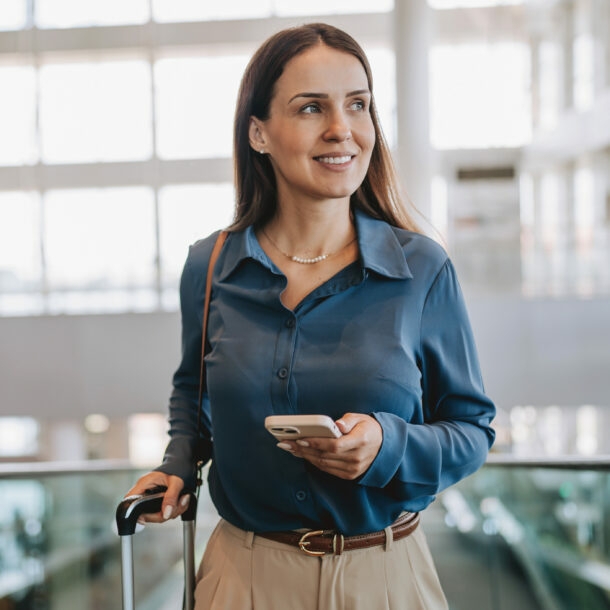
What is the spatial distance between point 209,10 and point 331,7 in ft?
2.94

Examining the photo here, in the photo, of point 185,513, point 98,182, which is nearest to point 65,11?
point 98,182

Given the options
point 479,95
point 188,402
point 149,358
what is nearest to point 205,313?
point 188,402

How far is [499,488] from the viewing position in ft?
11.9

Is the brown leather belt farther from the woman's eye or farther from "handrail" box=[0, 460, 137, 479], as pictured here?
"handrail" box=[0, 460, 137, 479]

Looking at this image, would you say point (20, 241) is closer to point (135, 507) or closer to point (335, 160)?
point (135, 507)

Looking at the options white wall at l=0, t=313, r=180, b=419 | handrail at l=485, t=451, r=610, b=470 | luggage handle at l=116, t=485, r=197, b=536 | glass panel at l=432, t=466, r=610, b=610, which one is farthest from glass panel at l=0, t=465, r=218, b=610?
luggage handle at l=116, t=485, r=197, b=536

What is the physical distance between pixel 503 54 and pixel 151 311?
3172 mm

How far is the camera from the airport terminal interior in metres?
5.27

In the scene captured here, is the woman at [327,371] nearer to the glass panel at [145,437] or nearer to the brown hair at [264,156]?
the brown hair at [264,156]

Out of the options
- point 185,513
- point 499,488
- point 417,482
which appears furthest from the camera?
point 499,488

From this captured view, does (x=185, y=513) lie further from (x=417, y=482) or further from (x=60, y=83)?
(x=60, y=83)

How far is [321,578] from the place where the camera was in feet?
4.32

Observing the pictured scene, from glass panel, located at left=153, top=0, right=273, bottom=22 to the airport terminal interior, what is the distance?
0.5 inches

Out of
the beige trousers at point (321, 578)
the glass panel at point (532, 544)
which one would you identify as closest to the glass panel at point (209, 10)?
the glass panel at point (532, 544)
